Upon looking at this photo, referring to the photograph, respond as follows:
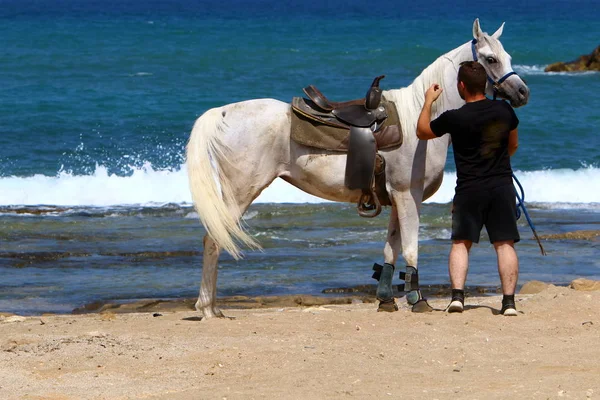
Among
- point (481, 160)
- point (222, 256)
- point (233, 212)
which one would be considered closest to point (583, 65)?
point (222, 256)

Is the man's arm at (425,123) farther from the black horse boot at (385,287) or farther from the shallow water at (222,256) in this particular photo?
the shallow water at (222,256)

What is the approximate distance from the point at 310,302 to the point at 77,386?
13.0 ft

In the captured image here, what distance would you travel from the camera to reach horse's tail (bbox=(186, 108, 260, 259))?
7.11 metres

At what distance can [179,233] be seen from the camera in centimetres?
1319

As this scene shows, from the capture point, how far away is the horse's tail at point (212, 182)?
7.11 meters

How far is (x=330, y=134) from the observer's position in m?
7.33

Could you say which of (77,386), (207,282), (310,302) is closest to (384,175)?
(207,282)

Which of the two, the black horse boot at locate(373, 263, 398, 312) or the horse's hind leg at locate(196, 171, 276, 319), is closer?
the horse's hind leg at locate(196, 171, 276, 319)

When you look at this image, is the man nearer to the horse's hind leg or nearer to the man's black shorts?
the man's black shorts

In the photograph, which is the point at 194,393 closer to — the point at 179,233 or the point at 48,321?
the point at 48,321

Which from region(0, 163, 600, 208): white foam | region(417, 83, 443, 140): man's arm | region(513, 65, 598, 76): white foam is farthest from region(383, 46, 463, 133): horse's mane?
region(513, 65, 598, 76): white foam

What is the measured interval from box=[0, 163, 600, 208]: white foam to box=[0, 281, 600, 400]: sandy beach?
9.12 meters

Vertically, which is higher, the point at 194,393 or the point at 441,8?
the point at 441,8

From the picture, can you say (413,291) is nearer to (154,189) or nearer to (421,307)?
(421,307)
